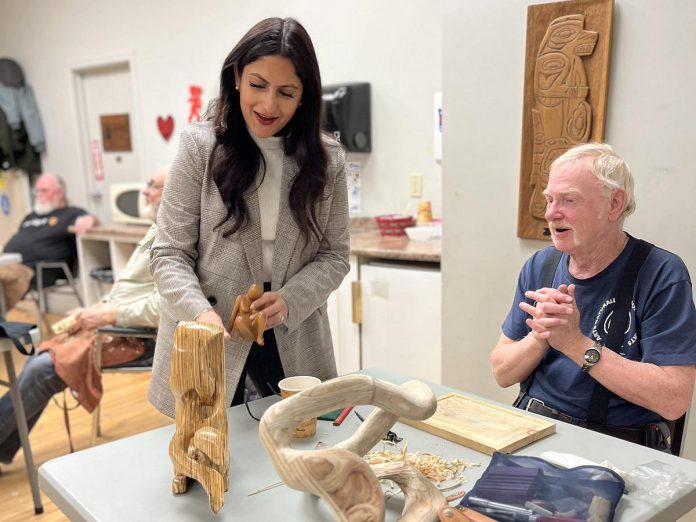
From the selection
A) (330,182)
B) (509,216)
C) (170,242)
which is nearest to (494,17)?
(509,216)

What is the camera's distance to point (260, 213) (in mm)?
1368

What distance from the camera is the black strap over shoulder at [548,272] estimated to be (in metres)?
1.46

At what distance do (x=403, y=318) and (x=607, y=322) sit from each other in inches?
56.1

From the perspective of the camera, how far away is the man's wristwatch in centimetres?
126

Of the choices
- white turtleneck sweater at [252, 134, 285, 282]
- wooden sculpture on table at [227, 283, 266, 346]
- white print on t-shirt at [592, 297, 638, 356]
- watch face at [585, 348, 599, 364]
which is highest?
white turtleneck sweater at [252, 134, 285, 282]

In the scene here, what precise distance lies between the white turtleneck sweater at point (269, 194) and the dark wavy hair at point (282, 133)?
0.02 m

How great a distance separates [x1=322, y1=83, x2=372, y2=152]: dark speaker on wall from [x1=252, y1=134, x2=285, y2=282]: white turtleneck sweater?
1.97m

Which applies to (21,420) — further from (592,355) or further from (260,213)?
→ (592,355)

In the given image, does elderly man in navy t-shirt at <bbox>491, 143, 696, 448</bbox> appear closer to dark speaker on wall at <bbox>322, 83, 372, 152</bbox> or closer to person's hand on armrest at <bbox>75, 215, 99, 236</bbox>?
dark speaker on wall at <bbox>322, 83, 372, 152</bbox>

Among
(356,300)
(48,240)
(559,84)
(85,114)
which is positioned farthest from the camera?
(85,114)

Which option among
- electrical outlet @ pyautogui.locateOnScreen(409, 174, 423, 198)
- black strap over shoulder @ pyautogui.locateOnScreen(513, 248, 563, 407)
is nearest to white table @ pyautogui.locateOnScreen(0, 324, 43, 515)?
black strap over shoulder @ pyautogui.locateOnScreen(513, 248, 563, 407)

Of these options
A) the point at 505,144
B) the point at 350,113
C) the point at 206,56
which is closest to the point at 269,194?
the point at 505,144

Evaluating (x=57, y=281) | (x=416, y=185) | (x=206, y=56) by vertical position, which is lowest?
(x=57, y=281)

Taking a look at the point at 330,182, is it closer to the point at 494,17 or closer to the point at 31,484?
the point at 494,17
